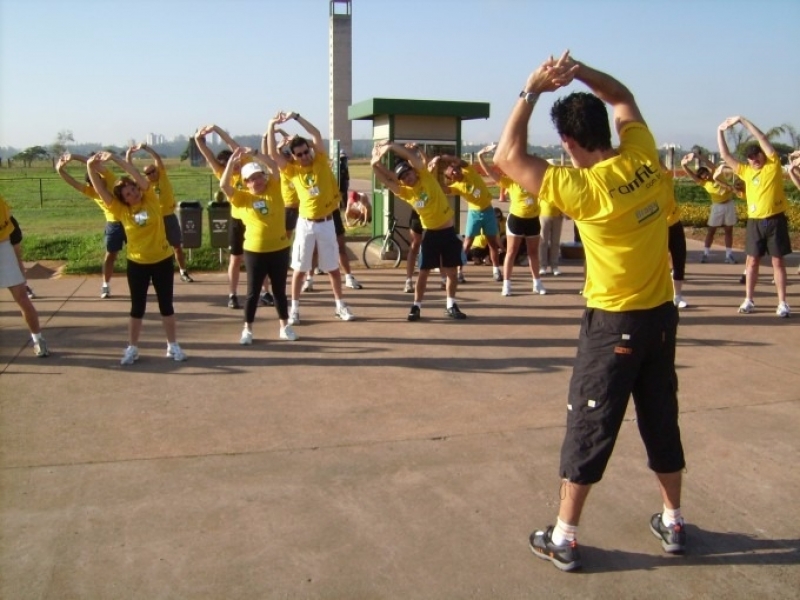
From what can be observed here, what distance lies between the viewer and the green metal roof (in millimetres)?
12938

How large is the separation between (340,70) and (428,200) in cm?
3110

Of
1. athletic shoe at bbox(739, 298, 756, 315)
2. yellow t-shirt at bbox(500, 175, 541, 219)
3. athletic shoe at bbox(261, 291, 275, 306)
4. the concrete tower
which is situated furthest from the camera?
the concrete tower

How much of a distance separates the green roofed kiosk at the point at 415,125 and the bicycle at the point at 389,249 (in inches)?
8.9

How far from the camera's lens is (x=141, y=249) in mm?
6816

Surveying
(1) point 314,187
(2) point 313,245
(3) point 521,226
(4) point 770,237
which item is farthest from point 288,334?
(4) point 770,237

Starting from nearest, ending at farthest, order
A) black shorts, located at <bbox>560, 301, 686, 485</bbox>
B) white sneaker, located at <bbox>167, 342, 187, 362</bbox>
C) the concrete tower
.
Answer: black shorts, located at <bbox>560, 301, 686, 485</bbox>
white sneaker, located at <bbox>167, 342, 187, 362</bbox>
the concrete tower

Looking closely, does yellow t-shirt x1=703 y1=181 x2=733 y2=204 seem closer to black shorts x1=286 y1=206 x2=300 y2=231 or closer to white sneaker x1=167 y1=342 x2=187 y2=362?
black shorts x1=286 y1=206 x2=300 y2=231

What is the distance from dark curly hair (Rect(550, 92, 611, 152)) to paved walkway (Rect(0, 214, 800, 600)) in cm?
185

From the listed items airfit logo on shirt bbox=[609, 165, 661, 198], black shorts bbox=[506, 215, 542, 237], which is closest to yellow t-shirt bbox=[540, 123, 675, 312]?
airfit logo on shirt bbox=[609, 165, 661, 198]

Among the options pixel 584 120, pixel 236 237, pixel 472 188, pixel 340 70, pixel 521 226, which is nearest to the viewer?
pixel 584 120

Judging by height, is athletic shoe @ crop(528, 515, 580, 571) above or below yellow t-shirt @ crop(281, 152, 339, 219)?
below

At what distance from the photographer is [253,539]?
373 cm

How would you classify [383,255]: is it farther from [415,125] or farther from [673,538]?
[673,538]

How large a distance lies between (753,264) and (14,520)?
784cm
